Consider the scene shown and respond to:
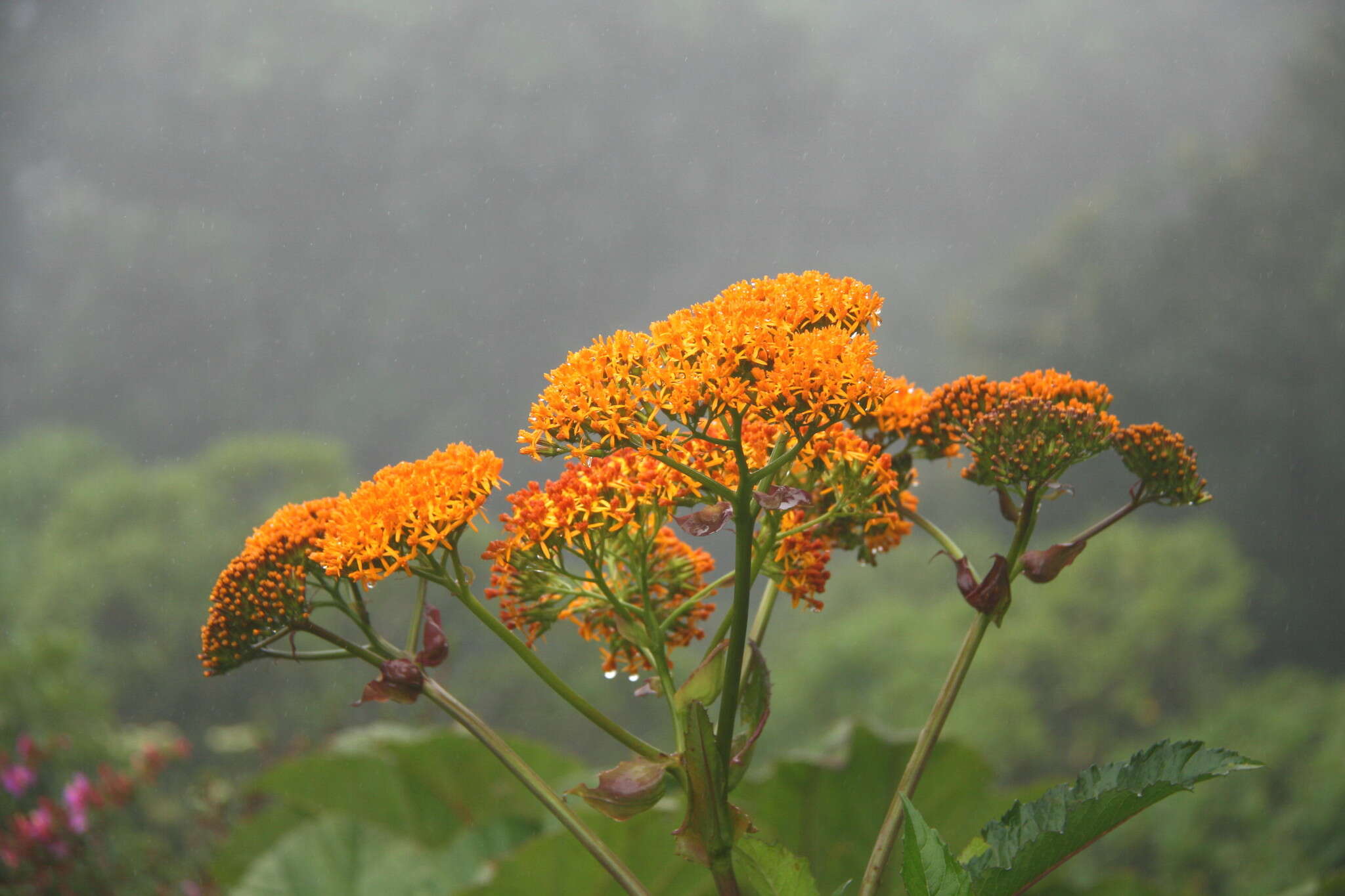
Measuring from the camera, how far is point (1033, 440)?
0.81 meters

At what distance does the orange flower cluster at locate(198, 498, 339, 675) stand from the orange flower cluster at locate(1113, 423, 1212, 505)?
2.17 ft

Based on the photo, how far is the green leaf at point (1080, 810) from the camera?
2.11ft

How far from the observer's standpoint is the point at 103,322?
43.1 feet

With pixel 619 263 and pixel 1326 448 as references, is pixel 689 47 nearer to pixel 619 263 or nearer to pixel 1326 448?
pixel 619 263

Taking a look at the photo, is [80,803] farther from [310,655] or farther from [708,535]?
[708,535]

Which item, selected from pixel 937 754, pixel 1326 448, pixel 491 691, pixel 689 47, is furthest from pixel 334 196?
pixel 937 754

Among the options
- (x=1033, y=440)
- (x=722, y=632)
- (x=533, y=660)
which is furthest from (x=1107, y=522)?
(x=533, y=660)

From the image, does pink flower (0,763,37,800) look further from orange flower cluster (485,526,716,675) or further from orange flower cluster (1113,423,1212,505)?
orange flower cluster (1113,423,1212,505)

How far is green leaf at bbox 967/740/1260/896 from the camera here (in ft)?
2.11

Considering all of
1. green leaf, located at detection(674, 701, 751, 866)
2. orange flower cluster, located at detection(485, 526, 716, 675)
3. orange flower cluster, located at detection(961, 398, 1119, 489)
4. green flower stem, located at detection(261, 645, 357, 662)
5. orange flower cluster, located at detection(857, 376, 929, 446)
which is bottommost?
green leaf, located at detection(674, 701, 751, 866)

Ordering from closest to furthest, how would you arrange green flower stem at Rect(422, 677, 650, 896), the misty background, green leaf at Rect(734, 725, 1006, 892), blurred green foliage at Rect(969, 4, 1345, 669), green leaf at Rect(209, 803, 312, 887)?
1. green flower stem at Rect(422, 677, 650, 896)
2. green leaf at Rect(734, 725, 1006, 892)
3. green leaf at Rect(209, 803, 312, 887)
4. the misty background
5. blurred green foliage at Rect(969, 4, 1345, 669)

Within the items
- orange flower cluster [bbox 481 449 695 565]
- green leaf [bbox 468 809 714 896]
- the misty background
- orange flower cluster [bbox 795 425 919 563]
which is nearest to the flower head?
orange flower cluster [bbox 481 449 695 565]

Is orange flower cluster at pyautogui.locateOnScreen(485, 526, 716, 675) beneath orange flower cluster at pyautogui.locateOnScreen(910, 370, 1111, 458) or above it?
beneath

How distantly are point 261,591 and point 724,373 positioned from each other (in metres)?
0.40
